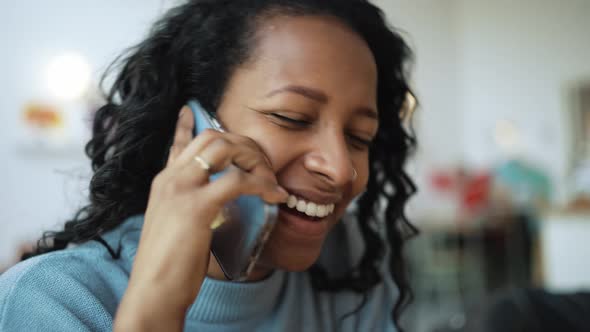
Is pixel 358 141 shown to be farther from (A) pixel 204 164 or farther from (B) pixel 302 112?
(A) pixel 204 164

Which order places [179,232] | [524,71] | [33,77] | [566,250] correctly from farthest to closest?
[524,71], [566,250], [33,77], [179,232]

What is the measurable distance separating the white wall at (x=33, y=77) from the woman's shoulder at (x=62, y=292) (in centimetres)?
247

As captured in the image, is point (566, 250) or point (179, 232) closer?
point (179, 232)

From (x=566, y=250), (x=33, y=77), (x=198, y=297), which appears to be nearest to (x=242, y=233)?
(x=198, y=297)

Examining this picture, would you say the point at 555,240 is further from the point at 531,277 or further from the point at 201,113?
the point at 201,113

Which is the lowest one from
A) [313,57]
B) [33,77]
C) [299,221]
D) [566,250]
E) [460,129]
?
[460,129]

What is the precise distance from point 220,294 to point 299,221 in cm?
20

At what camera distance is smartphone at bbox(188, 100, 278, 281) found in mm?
631

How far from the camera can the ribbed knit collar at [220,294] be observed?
80 centimetres

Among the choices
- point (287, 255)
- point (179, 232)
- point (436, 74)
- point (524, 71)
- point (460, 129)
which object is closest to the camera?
point (179, 232)

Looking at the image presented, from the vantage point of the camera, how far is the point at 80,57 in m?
3.42

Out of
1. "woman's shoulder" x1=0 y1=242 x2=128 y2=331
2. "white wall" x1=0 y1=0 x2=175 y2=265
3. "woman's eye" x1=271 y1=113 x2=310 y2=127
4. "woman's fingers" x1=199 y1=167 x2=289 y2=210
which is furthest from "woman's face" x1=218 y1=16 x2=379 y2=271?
"white wall" x1=0 y1=0 x2=175 y2=265

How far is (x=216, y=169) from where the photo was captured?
592 millimetres

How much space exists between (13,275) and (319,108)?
53 cm
